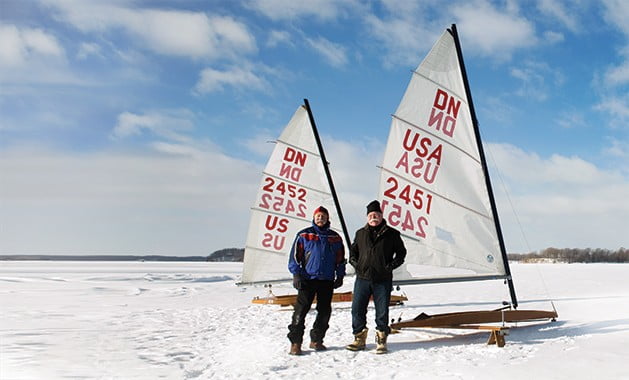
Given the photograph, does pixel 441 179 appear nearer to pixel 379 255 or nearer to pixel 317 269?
pixel 379 255

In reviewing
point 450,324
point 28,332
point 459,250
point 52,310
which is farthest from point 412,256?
point 52,310

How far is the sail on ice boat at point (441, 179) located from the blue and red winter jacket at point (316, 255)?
159cm

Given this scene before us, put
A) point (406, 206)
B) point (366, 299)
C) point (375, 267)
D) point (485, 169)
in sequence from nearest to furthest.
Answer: point (375, 267), point (366, 299), point (485, 169), point (406, 206)

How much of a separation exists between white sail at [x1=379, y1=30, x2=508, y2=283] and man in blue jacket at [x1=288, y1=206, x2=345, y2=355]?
1601 mm

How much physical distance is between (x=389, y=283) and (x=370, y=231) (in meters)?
0.61

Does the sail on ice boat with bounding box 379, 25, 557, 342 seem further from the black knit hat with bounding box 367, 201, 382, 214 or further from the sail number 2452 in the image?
the sail number 2452

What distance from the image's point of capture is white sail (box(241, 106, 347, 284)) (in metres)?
10.6

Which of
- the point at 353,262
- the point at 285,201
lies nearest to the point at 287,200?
the point at 285,201

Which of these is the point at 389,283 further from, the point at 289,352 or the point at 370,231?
the point at 289,352

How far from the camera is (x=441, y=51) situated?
23.1 feet

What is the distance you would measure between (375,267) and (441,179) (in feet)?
6.66

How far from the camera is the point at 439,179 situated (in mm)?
6875

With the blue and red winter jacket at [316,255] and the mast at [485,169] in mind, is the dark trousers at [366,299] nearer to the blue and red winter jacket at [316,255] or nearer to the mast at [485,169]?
the blue and red winter jacket at [316,255]

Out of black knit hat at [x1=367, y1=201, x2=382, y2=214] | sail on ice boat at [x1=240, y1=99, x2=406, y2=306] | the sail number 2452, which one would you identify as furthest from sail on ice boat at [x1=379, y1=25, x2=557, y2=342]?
the sail number 2452
